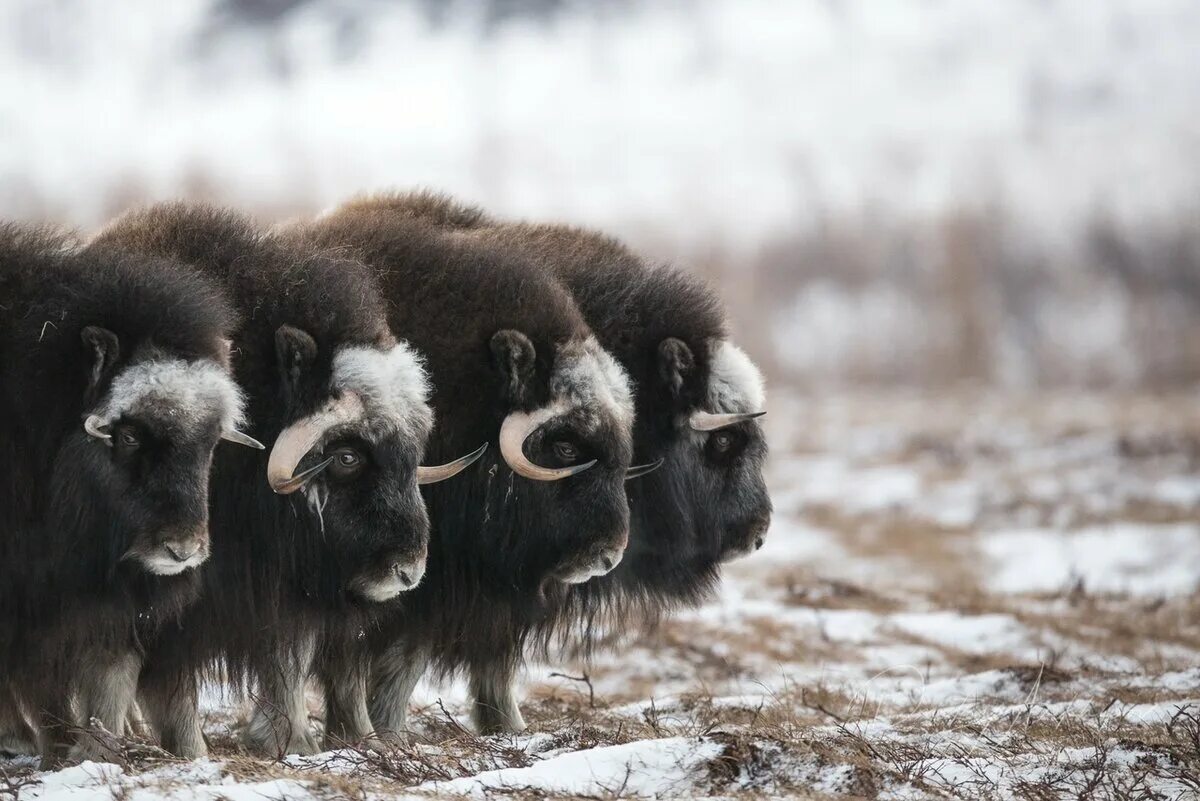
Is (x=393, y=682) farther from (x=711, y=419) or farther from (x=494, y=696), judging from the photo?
(x=711, y=419)

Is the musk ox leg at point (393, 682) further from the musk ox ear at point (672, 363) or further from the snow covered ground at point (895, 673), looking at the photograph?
the musk ox ear at point (672, 363)

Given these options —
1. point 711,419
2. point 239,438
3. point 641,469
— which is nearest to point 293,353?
point 239,438

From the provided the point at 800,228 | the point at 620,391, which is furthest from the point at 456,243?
the point at 800,228

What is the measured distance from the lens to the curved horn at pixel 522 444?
4758mm

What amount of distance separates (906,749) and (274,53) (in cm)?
4721

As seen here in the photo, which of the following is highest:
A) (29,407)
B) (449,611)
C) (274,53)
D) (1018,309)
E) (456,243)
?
(274,53)

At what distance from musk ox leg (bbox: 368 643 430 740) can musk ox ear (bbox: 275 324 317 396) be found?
120 cm

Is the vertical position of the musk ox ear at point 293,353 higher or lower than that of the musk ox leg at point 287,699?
higher

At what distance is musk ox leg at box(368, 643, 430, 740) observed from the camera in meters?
4.97

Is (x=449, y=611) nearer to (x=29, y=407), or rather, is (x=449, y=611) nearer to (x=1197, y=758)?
(x=29, y=407)

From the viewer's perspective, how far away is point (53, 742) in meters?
4.13

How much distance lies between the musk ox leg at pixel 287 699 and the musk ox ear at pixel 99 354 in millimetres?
1264

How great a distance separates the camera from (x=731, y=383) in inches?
225

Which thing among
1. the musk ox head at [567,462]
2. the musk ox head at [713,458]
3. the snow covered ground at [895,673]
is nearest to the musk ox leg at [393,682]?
the snow covered ground at [895,673]
